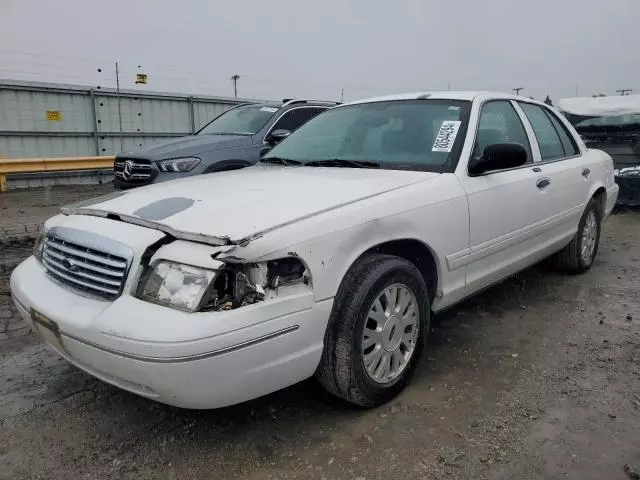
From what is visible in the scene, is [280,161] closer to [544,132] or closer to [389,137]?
[389,137]

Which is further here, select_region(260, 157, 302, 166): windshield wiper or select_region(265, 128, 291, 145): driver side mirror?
select_region(265, 128, 291, 145): driver side mirror

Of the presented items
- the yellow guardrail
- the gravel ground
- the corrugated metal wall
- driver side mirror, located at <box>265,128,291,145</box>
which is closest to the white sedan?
driver side mirror, located at <box>265,128,291,145</box>

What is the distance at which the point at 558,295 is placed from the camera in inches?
175

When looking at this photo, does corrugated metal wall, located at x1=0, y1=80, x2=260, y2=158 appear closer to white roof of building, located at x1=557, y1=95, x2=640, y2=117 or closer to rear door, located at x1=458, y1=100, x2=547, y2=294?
white roof of building, located at x1=557, y1=95, x2=640, y2=117

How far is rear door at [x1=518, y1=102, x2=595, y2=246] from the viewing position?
13.3ft

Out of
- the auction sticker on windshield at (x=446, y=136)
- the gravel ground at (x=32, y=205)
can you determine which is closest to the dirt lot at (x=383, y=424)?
the auction sticker on windshield at (x=446, y=136)

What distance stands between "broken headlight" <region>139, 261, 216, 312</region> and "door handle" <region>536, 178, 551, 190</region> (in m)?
2.68

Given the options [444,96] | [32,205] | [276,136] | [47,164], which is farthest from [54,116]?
[444,96]

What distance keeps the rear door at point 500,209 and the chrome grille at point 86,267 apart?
6.20ft

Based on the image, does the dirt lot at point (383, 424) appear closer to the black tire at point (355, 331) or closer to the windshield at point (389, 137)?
the black tire at point (355, 331)

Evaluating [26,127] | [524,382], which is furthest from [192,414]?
[26,127]

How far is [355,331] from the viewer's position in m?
2.45

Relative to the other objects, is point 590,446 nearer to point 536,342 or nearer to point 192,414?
point 536,342

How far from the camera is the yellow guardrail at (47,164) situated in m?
10.5
